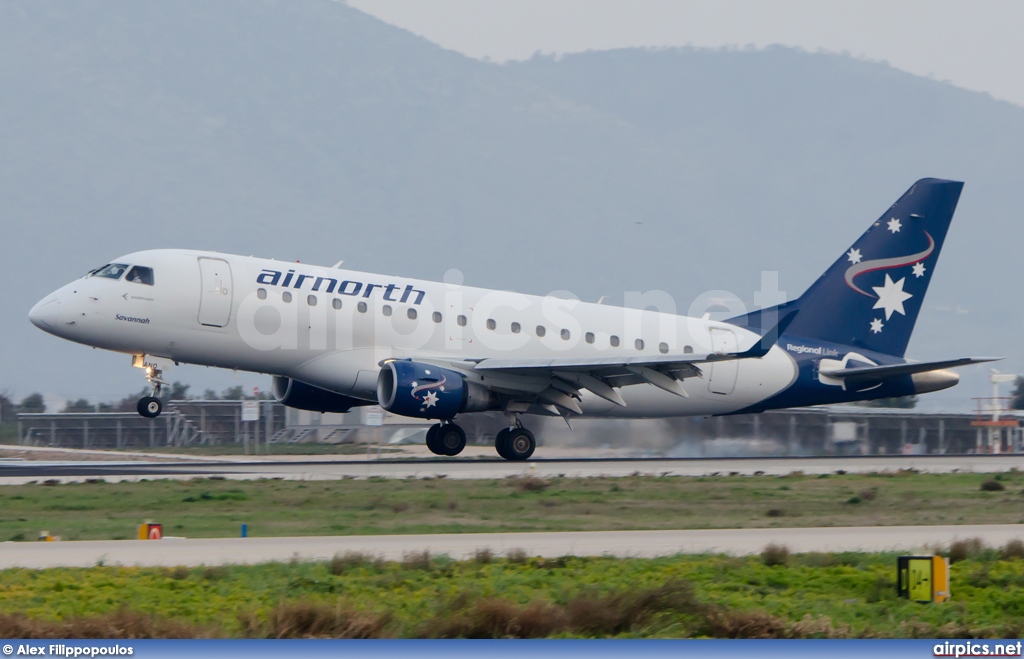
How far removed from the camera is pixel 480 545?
17.0 m

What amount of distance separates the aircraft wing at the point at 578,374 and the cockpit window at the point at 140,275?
7.46 m

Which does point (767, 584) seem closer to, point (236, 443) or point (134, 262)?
point (134, 262)

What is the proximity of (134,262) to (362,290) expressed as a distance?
528 cm

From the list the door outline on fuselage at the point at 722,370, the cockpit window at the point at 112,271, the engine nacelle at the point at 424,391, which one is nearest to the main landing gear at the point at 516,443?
the engine nacelle at the point at 424,391

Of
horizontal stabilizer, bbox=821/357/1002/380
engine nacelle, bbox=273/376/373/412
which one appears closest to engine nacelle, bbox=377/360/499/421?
engine nacelle, bbox=273/376/373/412

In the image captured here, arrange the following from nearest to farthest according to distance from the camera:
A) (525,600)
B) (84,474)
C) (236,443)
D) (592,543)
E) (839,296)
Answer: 1. (525,600)
2. (592,543)
3. (84,474)
4. (839,296)
5. (236,443)

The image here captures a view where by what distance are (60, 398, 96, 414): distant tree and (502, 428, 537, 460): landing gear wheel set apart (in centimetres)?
2470

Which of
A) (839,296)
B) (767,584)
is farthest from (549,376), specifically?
(767,584)

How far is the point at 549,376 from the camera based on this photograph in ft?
104

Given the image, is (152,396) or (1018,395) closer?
(152,396)

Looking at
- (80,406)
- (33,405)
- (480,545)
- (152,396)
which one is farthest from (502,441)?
(80,406)

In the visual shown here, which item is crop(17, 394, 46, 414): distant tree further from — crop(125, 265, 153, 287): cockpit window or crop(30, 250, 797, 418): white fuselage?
crop(125, 265, 153, 287): cockpit window

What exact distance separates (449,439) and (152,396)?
7.30m

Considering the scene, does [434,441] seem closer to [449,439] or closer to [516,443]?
[449,439]
